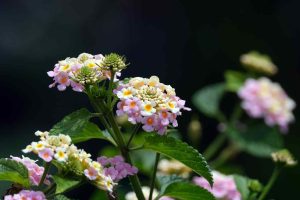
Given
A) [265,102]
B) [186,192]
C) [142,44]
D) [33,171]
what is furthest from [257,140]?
[142,44]

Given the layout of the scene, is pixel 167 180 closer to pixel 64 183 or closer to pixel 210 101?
pixel 64 183

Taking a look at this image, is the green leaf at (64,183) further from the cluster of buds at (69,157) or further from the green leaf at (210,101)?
the green leaf at (210,101)

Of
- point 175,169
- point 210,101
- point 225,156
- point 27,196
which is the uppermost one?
point 210,101

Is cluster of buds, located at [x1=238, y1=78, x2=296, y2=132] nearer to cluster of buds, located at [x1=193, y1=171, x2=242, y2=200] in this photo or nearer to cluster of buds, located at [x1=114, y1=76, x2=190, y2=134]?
cluster of buds, located at [x1=193, y1=171, x2=242, y2=200]

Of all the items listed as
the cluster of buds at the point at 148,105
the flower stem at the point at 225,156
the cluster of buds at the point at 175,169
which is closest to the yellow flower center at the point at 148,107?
the cluster of buds at the point at 148,105

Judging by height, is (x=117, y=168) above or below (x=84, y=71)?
below

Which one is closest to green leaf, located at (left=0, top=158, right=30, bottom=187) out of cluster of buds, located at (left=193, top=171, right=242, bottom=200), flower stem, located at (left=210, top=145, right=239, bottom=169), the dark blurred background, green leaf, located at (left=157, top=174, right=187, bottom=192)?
green leaf, located at (left=157, top=174, right=187, bottom=192)
